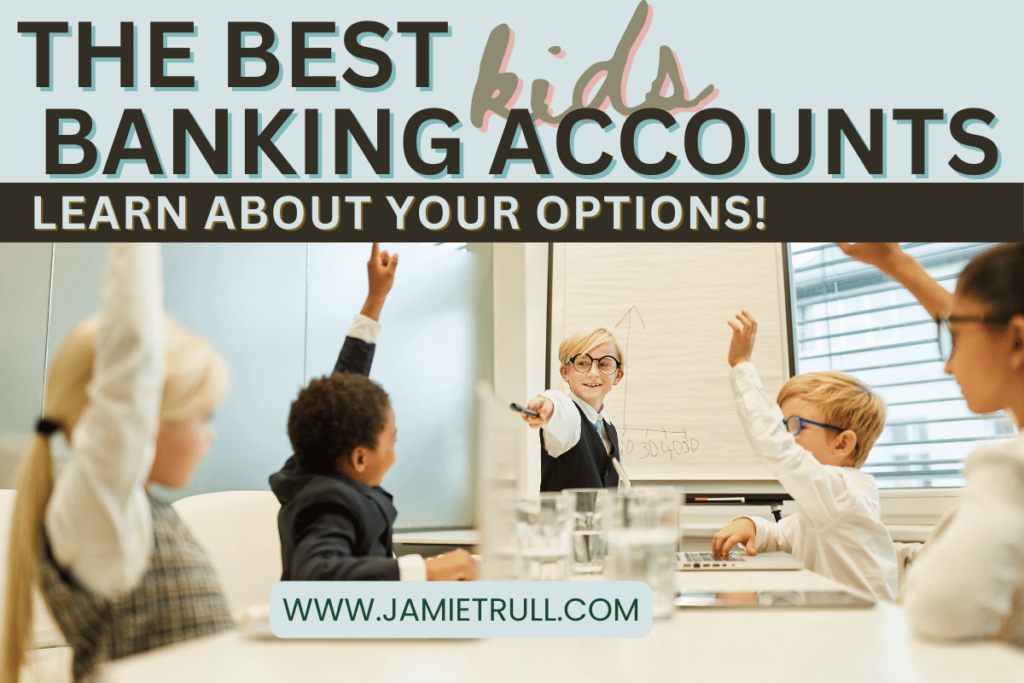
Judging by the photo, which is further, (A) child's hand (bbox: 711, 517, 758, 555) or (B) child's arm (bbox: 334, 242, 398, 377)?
(A) child's hand (bbox: 711, 517, 758, 555)

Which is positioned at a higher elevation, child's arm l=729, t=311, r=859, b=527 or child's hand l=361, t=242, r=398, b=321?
child's hand l=361, t=242, r=398, b=321

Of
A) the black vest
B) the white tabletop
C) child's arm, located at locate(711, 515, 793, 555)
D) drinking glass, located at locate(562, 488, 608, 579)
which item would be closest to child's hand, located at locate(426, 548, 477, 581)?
drinking glass, located at locate(562, 488, 608, 579)

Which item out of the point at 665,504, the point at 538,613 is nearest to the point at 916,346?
the point at 665,504

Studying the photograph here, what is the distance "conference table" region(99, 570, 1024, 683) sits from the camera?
347mm

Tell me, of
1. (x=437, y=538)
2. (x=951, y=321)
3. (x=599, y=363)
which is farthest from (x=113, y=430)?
(x=437, y=538)

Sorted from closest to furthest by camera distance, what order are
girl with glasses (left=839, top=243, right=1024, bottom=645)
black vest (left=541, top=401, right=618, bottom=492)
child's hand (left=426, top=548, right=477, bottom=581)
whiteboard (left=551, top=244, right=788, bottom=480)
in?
girl with glasses (left=839, top=243, right=1024, bottom=645), child's hand (left=426, top=548, right=477, bottom=581), black vest (left=541, top=401, right=618, bottom=492), whiteboard (left=551, top=244, right=788, bottom=480)

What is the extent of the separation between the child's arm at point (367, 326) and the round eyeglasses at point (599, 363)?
0.65 meters

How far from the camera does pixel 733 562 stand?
86 cm

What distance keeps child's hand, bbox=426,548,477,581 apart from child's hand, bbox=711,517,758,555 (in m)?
0.57

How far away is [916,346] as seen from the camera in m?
1.88

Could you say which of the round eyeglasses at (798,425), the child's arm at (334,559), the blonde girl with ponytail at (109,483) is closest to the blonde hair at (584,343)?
the round eyeglasses at (798,425)

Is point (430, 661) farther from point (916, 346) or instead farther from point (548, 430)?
point (916, 346)

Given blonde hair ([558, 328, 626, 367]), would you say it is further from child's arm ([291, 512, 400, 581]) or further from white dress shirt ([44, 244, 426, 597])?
white dress shirt ([44, 244, 426, 597])

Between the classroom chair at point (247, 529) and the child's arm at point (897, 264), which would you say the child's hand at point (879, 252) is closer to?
the child's arm at point (897, 264)
